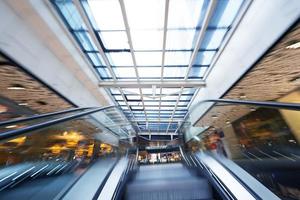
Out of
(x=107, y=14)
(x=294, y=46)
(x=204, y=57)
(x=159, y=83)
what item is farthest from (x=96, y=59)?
(x=294, y=46)

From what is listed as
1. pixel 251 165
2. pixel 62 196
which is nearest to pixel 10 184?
pixel 62 196

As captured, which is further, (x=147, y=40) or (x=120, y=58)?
(x=120, y=58)

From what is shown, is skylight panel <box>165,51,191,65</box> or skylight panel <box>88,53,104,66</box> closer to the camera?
skylight panel <box>165,51,191,65</box>

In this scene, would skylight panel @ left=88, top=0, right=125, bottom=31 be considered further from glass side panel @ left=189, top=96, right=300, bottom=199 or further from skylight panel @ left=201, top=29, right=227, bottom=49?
glass side panel @ left=189, top=96, right=300, bottom=199

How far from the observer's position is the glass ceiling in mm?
5055

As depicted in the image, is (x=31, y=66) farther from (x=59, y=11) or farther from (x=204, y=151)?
(x=204, y=151)

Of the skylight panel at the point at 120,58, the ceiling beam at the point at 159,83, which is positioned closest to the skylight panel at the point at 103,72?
the ceiling beam at the point at 159,83

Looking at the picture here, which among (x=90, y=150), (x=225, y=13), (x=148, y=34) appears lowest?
(x=90, y=150)

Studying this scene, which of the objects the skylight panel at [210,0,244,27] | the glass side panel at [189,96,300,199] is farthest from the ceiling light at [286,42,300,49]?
the skylight panel at [210,0,244,27]

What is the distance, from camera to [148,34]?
6176mm

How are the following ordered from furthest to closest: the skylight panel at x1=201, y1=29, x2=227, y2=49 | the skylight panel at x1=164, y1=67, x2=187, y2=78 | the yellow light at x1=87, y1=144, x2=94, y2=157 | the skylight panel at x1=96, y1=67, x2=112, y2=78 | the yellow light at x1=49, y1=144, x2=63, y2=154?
the skylight panel at x1=96, y1=67, x2=112, y2=78 < the skylight panel at x1=164, y1=67, x2=187, y2=78 < the skylight panel at x1=201, y1=29, x2=227, y2=49 < the yellow light at x1=87, y1=144, x2=94, y2=157 < the yellow light at x1=49, y1=144, x2=63, y2=154

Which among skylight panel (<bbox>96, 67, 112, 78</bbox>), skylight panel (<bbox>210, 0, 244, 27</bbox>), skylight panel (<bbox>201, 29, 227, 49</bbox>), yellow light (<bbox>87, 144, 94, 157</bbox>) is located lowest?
yellow light (<bbox>87, 144, 94, 157</bbox>)

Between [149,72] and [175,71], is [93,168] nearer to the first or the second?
[149,72]

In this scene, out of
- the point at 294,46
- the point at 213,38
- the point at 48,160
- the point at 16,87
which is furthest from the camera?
the point at 213,38
